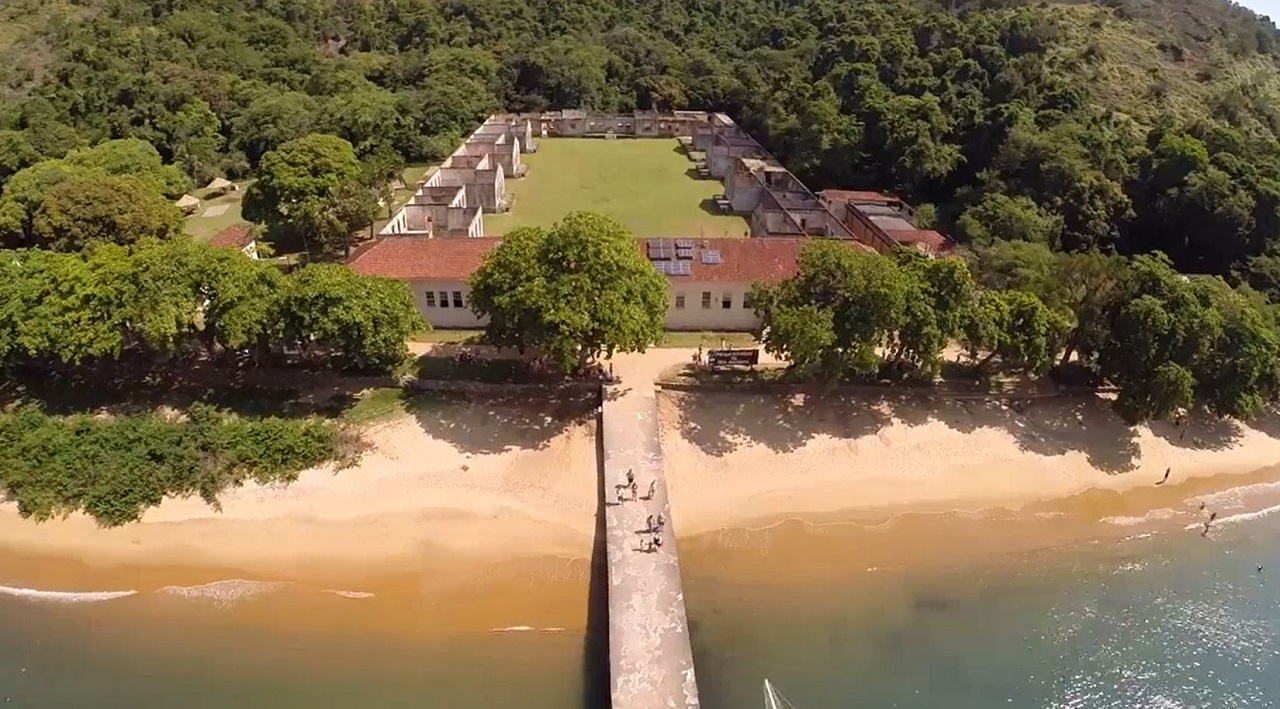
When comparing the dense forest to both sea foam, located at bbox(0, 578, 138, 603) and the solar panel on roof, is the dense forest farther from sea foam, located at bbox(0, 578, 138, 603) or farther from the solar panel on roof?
sea foam, located at bbox(0, 578, 138, 603)

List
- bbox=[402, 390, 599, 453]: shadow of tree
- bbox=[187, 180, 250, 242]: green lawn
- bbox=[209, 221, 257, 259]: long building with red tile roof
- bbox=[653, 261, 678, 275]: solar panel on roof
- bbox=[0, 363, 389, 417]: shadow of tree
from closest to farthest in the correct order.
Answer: bbox=[402, 390, 599, 453]: shadow of tree
bbox=[0, 363, 389, 417]: shadow of tree
bbox=[653, 261, 678, 275]: solar panel on roof
bbox=[209, 221, 257, 259]: long building with red tile roof
bbox=[187, 180, 250, 242]: green lawn

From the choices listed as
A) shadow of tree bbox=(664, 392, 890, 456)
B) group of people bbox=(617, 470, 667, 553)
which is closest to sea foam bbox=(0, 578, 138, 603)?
group of people bbox=(617, 470, 667, 553)

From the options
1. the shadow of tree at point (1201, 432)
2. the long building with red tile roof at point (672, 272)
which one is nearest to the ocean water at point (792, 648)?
the shadow of tree at point (1201, 432)

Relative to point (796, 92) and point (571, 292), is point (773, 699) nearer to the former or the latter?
point (571, 292)

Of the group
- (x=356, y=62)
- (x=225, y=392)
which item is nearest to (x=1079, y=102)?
(x=225, y=392)

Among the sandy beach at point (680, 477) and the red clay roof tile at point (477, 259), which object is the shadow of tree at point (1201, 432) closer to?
the sandy beach at point (680, 477)
